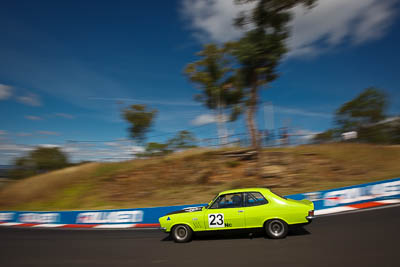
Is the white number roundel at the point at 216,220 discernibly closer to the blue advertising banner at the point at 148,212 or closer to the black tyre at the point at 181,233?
the black tyre at the point at 181,233

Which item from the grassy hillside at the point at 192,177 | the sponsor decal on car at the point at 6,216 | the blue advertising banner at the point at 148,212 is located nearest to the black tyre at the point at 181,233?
the blue advertising banner at the point at 148,212

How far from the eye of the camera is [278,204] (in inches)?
274

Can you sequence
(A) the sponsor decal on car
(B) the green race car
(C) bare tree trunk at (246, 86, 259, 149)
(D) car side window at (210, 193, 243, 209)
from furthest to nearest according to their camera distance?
(C) bare tree trunk at (246, 86, 259, 149) < (A) the sponsor decal on car < (D) car side window at (210, 193, 243, 209) < (B) the green race car

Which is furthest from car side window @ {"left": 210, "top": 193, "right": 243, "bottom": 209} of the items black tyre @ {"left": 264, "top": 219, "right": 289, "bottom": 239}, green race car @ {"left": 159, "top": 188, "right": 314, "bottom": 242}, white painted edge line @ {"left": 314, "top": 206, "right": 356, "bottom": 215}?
white painted edge line @ {"left": 314, "top": 206, "right": 356, "bottom": 215}

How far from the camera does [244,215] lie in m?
7.12

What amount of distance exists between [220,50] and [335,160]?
15486mm

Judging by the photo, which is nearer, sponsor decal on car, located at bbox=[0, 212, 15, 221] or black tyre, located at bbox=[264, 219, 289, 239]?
black tyre, located at bbox=[264, 219, 289, 239]

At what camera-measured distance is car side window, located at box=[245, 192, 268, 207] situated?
7.13 metres

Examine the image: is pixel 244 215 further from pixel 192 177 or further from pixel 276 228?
pixel 192 177

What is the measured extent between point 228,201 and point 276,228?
1.47 metres

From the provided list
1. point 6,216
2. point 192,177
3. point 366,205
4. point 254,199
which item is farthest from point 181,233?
point 6,216

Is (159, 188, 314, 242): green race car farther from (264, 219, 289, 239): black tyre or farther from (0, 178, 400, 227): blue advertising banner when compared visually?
(0, 178, 400, 227): blue advertising banner

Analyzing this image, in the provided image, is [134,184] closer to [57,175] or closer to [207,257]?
[57,175]

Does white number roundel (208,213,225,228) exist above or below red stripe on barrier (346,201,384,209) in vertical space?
below
